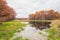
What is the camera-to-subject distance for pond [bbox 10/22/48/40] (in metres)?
3.67

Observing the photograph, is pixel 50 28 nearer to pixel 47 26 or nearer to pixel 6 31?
pixel 47 26

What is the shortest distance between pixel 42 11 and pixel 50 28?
41cm

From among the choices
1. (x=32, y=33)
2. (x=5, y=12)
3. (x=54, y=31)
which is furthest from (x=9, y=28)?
(x=54, y=31)

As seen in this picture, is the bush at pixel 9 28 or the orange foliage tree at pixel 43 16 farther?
the orange foliage tree at pixel 43 16

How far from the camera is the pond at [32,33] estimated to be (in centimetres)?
367

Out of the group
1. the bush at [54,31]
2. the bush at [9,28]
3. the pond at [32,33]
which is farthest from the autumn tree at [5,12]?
the bush at [54,31]

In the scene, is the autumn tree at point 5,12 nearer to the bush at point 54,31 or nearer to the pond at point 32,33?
the pond at point 32,33

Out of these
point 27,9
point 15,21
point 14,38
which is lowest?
point 14,38

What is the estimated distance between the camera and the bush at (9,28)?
12.0 feet

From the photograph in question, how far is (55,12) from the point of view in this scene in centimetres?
379

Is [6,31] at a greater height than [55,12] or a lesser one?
lesser

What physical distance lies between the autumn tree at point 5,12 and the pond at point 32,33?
1.28ft

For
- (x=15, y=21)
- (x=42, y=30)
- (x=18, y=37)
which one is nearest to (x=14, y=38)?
(x=18, y=37)

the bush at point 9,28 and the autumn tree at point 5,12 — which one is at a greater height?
the autumn tree at point 5,12
